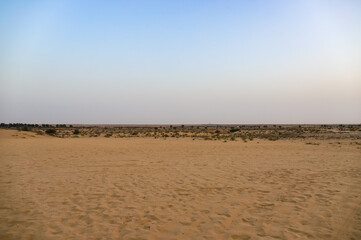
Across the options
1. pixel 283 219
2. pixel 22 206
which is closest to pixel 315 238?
pixel 283 219

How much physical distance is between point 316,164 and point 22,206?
1348 cm

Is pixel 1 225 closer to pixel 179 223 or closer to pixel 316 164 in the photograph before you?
pixel 179 223

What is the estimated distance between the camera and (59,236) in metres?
5.33

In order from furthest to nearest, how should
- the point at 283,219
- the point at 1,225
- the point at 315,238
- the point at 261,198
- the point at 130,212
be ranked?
the point at 261,198 → the point at 130,212 → the point at 283,219 → the point at 1,225 → the point at 315,238

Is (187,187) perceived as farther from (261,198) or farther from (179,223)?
(179,223)

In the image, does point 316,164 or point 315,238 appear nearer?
point 315,238

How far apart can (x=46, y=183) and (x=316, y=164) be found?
505 inches

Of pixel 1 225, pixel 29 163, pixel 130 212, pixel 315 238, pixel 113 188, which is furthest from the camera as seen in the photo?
pixel 29 163

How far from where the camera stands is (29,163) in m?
14.4

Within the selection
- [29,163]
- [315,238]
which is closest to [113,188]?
[315,238]

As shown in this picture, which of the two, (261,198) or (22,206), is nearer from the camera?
(22,206)

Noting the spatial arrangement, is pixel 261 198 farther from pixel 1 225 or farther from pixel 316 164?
pixel 316 164

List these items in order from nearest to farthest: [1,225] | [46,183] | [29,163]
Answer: [1,225], [46,183], [29,163]

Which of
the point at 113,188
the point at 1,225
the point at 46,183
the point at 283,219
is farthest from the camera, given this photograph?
the point at 46,183
